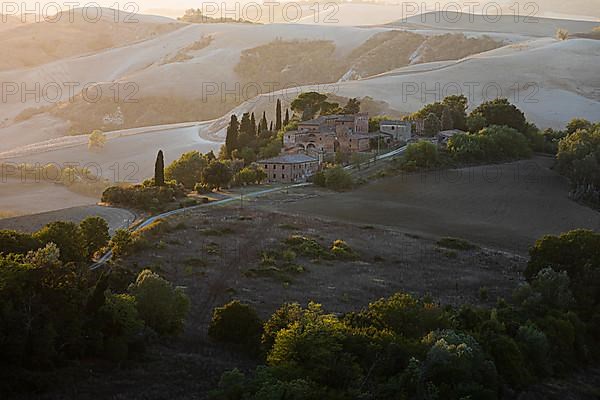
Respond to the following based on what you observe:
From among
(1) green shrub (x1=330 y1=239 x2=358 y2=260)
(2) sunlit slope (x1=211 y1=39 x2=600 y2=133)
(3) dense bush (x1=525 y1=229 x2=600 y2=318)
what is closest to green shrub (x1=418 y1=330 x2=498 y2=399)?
(3) dense bush (x1=525 y1=229 x2=600 y2=318)

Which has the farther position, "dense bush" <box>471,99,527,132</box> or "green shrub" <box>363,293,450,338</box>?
"dense bush" <box>471,99,527,132</box>

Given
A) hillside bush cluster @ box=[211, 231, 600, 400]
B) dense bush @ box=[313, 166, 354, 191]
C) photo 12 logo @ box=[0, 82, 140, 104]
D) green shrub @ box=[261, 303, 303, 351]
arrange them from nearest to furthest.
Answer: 1. hillside bush cluster @ box=[211, 231, 600, 400]
2. green shrub @ box=[261, 303, 303, 351]
3. dense bush @ box=[313, 166, 354, 191]
4. photo 12 logo @ box=[0, 82, 140, 104]

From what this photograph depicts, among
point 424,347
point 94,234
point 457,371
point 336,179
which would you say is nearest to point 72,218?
point 94,234

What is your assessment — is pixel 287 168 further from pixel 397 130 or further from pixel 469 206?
pixel 397 130

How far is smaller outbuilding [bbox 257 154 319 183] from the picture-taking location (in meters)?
50.7

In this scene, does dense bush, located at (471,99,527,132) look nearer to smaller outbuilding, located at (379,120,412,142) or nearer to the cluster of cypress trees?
smaller outbuilding, located at (379,120,412,142)

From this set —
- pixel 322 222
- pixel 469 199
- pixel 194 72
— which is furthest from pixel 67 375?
pixel 194 72

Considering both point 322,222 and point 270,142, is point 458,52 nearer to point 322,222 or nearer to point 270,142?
point 270,142

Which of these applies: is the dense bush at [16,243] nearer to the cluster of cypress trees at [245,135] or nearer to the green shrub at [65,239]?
the green shrub at [65,239]

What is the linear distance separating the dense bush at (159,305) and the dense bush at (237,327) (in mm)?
1039

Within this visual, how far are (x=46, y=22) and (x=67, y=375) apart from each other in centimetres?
17371

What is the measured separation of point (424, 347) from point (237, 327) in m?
5.41

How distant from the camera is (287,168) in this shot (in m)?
50.6

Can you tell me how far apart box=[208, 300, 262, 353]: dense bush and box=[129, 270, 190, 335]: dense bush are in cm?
104
